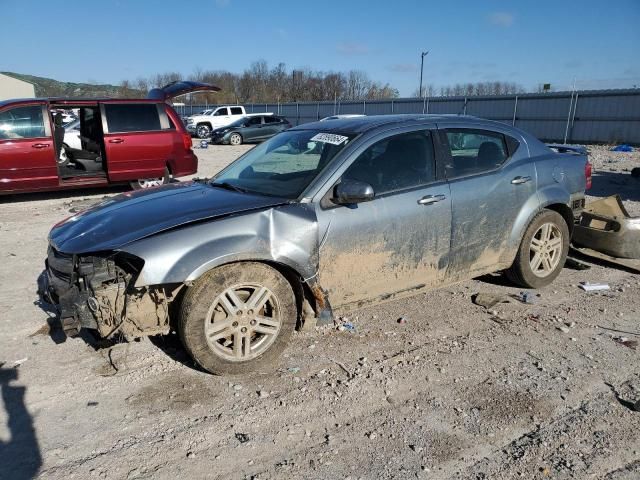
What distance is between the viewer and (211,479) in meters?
2.51

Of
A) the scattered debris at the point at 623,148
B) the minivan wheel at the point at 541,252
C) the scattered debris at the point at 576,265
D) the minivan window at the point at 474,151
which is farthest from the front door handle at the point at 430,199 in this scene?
the scattered debris at the point at 623,148

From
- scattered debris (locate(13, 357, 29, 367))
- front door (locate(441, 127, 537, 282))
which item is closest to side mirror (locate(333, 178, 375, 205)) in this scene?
front door (locate(441, 127, 537, 282))

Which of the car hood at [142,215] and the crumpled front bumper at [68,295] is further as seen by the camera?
the car hood at [142,215]

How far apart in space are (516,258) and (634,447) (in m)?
2.32

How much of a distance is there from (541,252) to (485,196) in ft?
3.67

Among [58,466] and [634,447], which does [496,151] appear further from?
[58,466]

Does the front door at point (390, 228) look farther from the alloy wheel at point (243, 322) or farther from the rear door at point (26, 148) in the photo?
the rear door at point (26, 148)

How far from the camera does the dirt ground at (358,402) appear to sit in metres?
2.63

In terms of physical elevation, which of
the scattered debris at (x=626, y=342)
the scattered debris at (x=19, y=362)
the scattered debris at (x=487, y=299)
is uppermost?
the scattered debris at (x=19, y=362)

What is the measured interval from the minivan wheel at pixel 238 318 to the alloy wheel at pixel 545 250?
2695mm

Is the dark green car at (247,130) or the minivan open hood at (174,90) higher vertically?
the minivan open hood at (174,90)

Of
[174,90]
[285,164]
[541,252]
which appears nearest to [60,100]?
[174,90]

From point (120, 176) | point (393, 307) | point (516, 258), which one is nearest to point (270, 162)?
point (393, 307)

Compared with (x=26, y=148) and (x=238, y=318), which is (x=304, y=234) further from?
(x=26, y=148)
